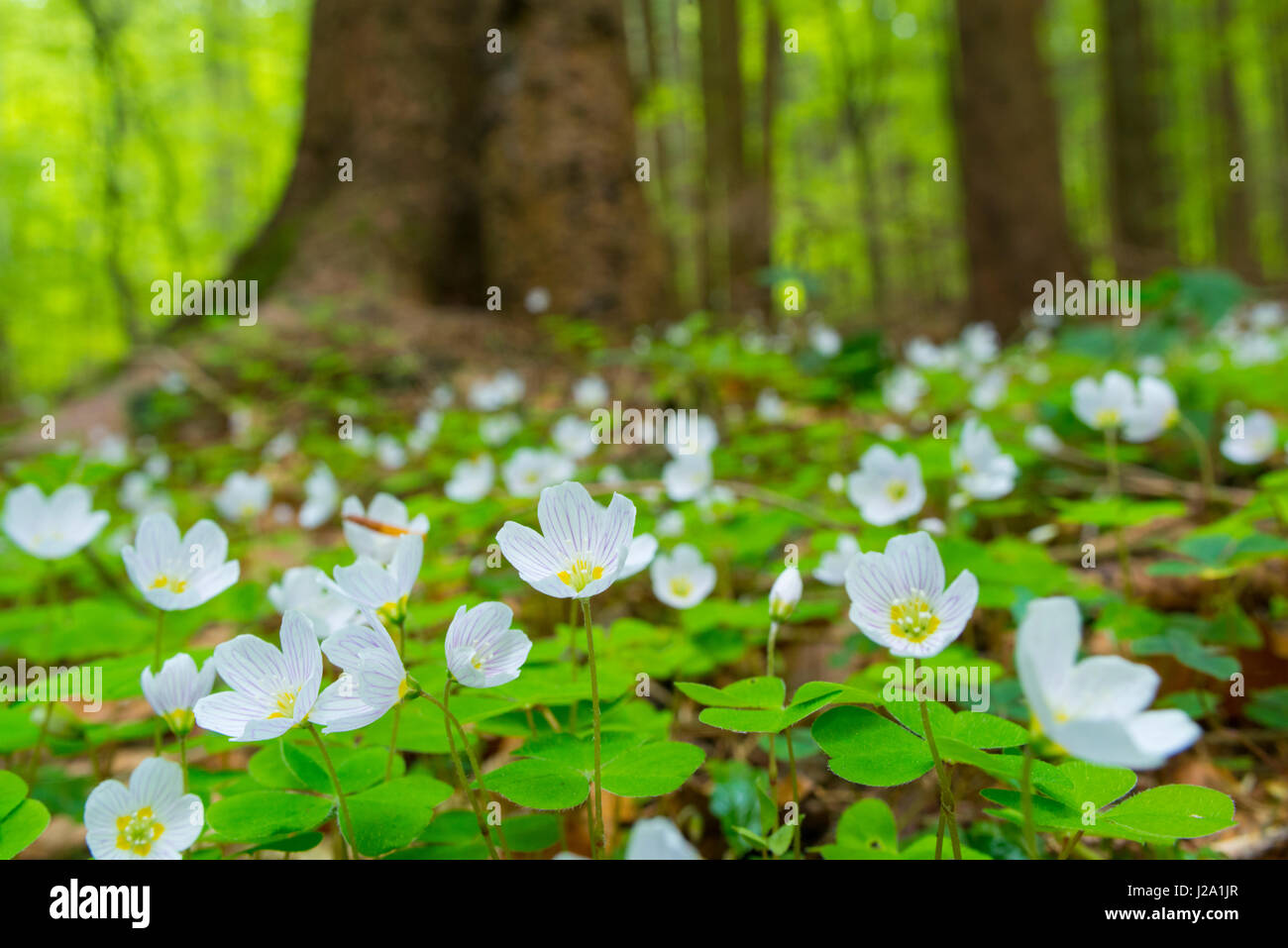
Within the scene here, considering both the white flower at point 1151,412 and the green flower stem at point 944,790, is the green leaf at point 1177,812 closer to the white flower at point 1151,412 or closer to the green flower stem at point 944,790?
the green flower stem at point 944,790

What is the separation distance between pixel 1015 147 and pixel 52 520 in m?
6.52

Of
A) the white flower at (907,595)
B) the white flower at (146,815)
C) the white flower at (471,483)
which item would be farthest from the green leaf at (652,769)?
the white flower at (471,483)

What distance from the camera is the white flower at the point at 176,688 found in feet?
3.13

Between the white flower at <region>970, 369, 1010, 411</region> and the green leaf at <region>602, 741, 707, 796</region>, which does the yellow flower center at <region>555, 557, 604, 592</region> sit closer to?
the green leaf at <region>602, 741, 707, 796</region>

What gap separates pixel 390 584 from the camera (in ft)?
3.07

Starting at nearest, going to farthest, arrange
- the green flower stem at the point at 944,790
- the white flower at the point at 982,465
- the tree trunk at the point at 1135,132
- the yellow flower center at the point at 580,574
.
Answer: the green flower stem at the point at 944,790 < the yellow flower center at the point at 580,574 < the white flower at the point at 982,465 < the tree trunk at the point at 1135,132

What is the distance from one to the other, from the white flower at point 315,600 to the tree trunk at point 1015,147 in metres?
6.13

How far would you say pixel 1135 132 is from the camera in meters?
9.20

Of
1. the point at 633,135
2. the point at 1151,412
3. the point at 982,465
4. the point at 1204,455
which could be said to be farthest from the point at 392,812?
the point at 633,135

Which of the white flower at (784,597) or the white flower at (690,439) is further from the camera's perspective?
the white flower at (690,439)

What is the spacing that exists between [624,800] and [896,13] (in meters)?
17.2
